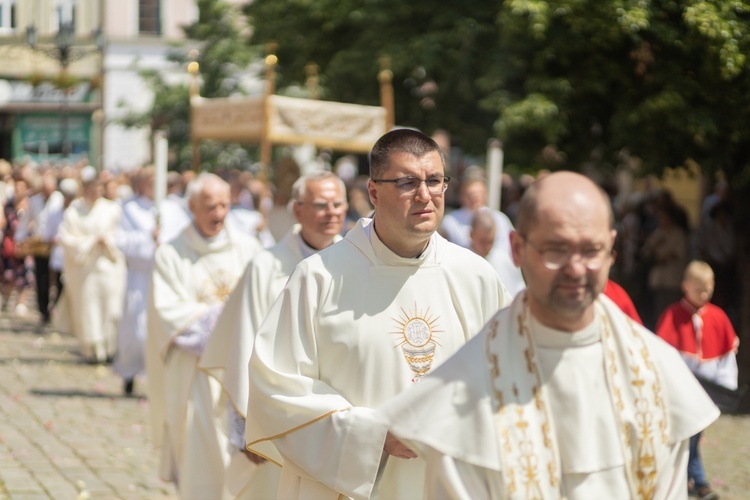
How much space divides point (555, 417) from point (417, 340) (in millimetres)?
1412

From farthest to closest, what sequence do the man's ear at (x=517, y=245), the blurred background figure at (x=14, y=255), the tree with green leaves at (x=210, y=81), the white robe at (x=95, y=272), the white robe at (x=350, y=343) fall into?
the tree with green leaves at (x=210, y=81) → the blurred background figure at (x=14, y=255) → the white robe at (x=95, y=272) → the white robe at (x=350, y=343) → the man's ear at (x=517, y=245)

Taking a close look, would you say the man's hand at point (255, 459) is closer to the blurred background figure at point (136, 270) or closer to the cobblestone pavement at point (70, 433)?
the cobblestone pavement at point (70, 433)

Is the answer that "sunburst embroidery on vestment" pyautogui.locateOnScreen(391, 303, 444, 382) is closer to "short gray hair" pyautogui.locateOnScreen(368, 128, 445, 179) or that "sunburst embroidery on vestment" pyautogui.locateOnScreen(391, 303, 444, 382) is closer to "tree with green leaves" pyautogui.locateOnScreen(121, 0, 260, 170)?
"short gray hair" pyautogui.locateOnScreen(368, 128, 445, 179)

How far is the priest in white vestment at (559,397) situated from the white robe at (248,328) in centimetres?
276

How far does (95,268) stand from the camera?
14.4 metres

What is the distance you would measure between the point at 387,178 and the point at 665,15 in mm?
7027

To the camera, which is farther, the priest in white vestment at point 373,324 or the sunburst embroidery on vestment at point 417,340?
the sunburst embroidery on vestment at point 417,340

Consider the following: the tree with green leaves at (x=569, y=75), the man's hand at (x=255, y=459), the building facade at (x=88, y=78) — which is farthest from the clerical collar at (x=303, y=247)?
the building facade at (x=88, y=78)

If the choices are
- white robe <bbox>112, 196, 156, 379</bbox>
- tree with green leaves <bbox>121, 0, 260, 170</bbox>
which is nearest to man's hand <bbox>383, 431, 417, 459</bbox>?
white robe <bbox>112, 196, 156, 379</bbox>

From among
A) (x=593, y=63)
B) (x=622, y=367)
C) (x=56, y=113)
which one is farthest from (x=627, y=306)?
(x=56, y=113)

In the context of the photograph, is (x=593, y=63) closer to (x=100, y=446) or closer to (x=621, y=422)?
(x=100, y=446)

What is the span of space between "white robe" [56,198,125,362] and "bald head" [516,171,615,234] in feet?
37.3

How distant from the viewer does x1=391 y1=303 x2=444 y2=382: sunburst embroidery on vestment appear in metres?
4.44

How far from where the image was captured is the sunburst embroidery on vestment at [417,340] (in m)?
4.44
